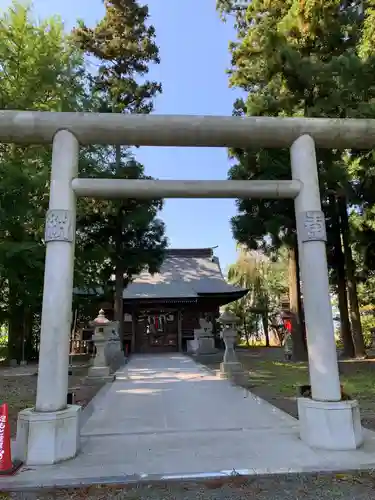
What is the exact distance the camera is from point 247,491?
2975mm

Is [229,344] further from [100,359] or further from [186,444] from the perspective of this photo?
[186,444]

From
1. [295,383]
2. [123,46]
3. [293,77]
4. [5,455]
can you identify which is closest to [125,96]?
[123,46]

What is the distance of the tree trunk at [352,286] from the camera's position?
13836 millimetres

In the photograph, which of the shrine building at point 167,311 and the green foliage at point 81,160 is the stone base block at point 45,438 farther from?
the shrine building at point 167,311

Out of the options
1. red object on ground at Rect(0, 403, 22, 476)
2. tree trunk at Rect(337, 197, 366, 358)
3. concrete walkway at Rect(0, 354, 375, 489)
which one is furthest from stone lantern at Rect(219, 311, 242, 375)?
red object on ground at Rect(0, 403, 22, 476)

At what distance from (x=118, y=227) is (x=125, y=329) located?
6860mm

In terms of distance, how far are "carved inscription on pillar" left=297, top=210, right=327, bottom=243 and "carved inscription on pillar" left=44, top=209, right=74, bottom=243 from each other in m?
2.59

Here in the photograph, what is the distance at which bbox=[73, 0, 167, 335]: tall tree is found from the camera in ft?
A: 52.3

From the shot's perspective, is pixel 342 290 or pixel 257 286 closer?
pixel 342 290

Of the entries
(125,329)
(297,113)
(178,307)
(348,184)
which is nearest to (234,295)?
(178,307)

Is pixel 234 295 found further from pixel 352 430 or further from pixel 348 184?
pixel 352 430

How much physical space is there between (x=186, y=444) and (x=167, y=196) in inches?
110

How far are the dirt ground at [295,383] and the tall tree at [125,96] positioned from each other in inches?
272

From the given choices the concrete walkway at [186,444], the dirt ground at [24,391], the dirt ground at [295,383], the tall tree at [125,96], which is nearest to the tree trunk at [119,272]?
the tall tree at [125,96]
